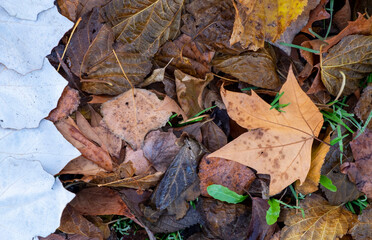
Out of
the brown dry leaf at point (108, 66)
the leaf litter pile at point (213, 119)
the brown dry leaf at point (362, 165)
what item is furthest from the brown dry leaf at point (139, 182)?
the brown dry leaf at point (362, 165)

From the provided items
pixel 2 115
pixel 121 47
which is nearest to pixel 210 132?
pixel 121 47

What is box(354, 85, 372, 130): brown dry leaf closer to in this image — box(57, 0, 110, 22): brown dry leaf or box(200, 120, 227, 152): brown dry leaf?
box(200, 120, 227, 152): brown dry leaf

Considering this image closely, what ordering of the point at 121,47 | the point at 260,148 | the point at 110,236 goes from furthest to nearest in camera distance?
1. the point at 110,236
2. the point at 121,47
3. the point at 260,148

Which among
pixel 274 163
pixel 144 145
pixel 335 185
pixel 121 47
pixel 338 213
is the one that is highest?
pixel 121 47

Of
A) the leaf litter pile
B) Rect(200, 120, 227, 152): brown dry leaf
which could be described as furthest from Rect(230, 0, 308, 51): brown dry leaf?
Rect(200, 120, 227, 152): brown dry leaf

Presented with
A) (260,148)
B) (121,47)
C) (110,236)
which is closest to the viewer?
(260,148)

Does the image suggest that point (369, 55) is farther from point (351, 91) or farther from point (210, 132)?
point (210, 132)

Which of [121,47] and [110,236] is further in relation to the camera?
[110,236]

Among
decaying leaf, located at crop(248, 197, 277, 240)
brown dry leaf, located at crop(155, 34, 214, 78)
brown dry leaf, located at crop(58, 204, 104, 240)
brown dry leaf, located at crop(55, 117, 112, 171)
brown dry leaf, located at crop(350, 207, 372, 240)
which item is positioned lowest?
brown dry leaf, located at crop(350, 207, 372, 240)
